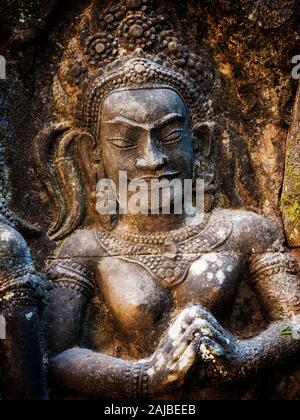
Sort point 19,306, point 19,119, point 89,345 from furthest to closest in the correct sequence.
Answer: point 19,119, point 89,345, point 19,306

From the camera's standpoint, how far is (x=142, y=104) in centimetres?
444

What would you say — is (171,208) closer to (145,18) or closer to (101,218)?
(101,218)

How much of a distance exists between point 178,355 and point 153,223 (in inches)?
33.1

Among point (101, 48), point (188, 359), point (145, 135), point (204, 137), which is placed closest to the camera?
point (188, 359)

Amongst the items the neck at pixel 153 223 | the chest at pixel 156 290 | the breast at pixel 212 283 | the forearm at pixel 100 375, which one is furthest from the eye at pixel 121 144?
the forearm at pixel 100 375

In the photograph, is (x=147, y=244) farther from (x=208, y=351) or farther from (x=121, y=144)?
(x=208, y=351)

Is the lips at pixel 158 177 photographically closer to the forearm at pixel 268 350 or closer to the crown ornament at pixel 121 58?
the crown ornament at pixel 121 58

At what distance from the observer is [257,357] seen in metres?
4.09

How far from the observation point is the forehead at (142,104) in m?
4.43

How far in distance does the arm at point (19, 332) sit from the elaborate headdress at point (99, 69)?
0.58 metres

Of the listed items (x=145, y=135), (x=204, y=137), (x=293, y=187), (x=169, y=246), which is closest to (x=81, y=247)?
(x=169, y=246)

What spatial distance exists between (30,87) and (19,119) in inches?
8.0
